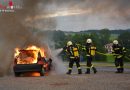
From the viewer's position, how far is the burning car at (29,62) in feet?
72.2

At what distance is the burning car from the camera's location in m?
22.0

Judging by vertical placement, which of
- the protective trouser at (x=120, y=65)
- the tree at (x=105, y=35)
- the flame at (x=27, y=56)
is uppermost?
the tree at (x=105, y=35)

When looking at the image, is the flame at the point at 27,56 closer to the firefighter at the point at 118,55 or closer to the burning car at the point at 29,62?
the burning car at the point at 29,62

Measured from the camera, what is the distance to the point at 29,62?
22594mm

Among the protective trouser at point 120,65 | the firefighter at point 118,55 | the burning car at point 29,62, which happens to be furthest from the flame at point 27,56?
Answer: the protective trouser at point 120,65

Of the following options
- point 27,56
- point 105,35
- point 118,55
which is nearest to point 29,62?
point 27,56

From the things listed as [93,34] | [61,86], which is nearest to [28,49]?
[61,86]

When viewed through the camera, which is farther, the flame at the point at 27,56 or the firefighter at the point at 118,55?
the firefighter at the point at 118,55

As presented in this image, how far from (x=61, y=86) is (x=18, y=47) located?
9305 millimetres

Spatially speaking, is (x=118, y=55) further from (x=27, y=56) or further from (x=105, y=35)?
(x=105, y=35)

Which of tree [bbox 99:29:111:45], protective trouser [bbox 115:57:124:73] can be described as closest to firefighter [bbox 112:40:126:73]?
protective trouser [bbox 115:57:124:73]

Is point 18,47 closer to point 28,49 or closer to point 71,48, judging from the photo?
point 28,49

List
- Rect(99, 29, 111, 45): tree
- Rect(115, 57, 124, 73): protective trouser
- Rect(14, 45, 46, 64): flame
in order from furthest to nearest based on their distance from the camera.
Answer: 1. Rect(99, 29, 111, 45): tree
2. Rect(115, 57, 124, 73): protective trouser
3. Rect(14, 45, 46, 64): flame

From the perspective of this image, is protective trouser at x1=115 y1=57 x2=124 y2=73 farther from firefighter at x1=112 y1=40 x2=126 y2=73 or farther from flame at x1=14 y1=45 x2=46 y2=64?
flame at x1=14 y1=45 x2=46 y2=64
